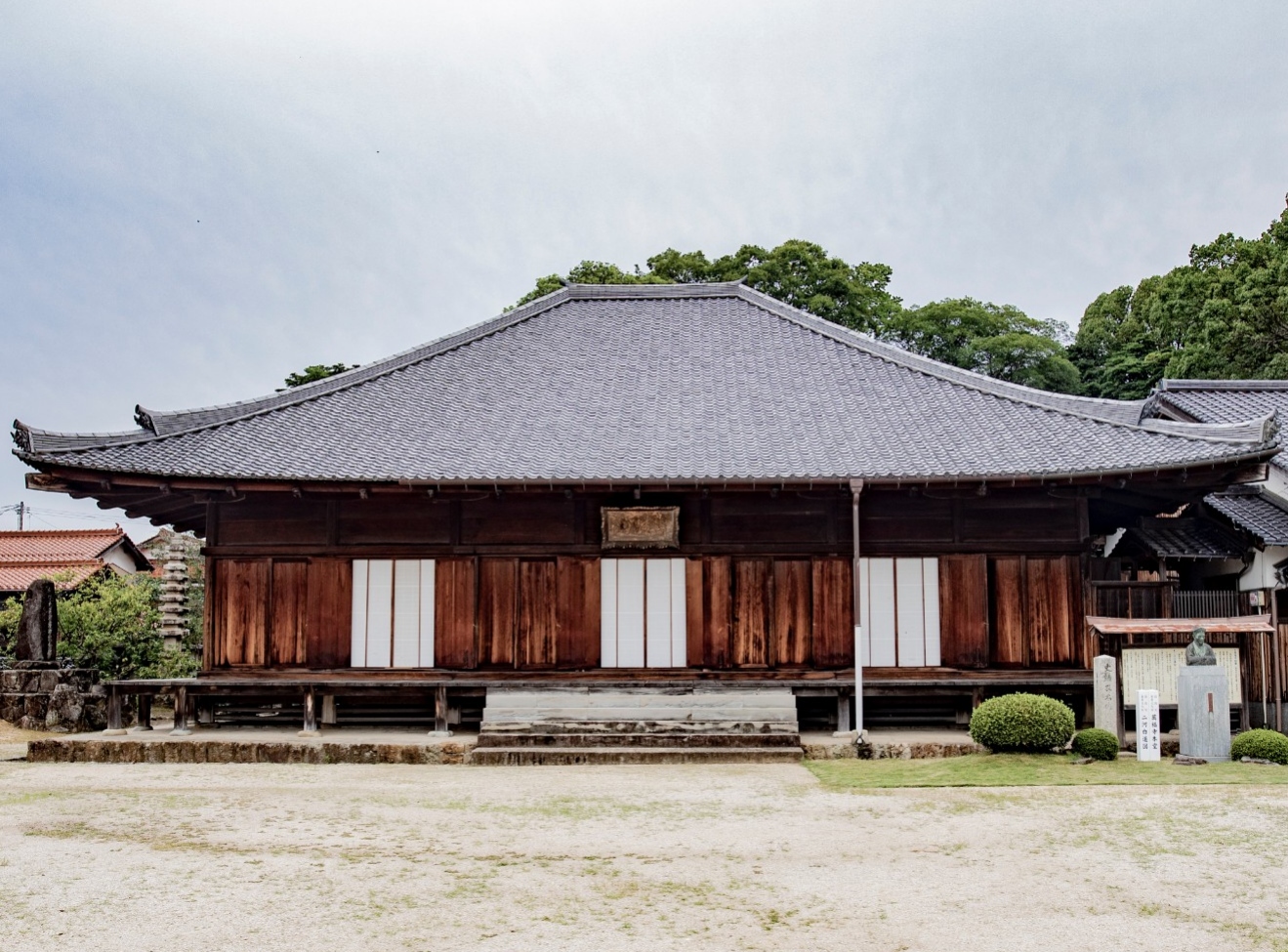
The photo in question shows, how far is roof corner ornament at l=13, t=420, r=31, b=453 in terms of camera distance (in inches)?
667

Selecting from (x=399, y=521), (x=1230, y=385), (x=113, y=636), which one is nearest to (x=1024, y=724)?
(x=399, y=521)

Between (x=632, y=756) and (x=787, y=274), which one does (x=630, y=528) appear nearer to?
(x=632, y=756)

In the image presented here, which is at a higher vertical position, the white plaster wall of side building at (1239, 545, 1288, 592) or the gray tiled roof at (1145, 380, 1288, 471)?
the gray tiled roof at (1145, 380, 1288, 471)

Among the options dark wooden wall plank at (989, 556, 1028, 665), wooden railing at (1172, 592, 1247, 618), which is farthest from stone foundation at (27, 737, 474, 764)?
wooden railing at (1172, 592, 1247, 618)

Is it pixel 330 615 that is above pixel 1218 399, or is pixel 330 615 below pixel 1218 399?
below

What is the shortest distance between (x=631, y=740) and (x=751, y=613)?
124 inches

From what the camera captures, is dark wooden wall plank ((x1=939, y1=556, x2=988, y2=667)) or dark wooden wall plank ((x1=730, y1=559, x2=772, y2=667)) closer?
dark wooden wall plank ((x1=939, y1=556, x2=988, y2=667))

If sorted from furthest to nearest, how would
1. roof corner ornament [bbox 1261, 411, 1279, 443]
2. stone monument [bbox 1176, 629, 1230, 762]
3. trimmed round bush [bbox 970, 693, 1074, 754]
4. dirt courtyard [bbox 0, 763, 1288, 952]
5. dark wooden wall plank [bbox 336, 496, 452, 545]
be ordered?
dark wooden wall plank [bbox 336, 496, 452, 545] → roof corner ornament [bbox 1261, 411, 1279, 443] → trimmed round bush [bbox 970, 693, 1074, 754] → stone monument [bbox 1176, 629, 1230, 762] → dirt courtyard [bbox 0, 763, 1288, 952]

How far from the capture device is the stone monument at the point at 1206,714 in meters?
14.8

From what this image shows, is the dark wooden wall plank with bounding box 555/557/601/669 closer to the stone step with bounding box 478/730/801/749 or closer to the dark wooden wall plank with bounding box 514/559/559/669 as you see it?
the dark wooden wall plank with bounding box 514/559/559/669

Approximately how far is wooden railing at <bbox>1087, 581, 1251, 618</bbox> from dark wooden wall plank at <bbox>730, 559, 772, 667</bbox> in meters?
4.98

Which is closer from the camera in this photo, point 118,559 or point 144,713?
point 144,713

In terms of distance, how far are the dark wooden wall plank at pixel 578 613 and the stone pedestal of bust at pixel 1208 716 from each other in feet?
27.9

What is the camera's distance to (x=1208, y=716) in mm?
14852
